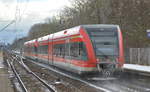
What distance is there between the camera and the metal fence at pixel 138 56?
103ft

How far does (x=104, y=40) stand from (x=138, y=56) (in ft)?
52.0

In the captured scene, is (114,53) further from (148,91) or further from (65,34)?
(65,34)

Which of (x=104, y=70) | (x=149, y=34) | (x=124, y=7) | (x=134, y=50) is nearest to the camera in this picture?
(x=104, y=70)

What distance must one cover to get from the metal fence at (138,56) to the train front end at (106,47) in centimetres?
1360

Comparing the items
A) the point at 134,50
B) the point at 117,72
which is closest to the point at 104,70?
the point at 117,72

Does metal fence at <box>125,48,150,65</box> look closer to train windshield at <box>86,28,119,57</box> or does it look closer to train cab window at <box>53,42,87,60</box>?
train cab window at <box>53,42,87,60</box>

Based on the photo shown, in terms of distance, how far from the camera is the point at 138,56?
3297cm

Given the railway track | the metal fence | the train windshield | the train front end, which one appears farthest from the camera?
the metal fence

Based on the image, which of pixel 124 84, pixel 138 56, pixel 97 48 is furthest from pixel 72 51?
pixel 138 56

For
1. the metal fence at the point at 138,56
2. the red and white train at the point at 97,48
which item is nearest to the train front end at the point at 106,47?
the red and white train at the point at 97,48

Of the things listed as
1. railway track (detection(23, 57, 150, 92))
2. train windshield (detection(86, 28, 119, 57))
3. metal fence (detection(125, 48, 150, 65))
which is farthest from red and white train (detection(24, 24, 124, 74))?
metal fence (detection(125, 48, 150, 65))

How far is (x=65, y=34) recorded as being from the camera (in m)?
23.1

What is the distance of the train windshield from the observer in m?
17.5

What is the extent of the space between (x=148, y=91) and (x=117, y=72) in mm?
2931
